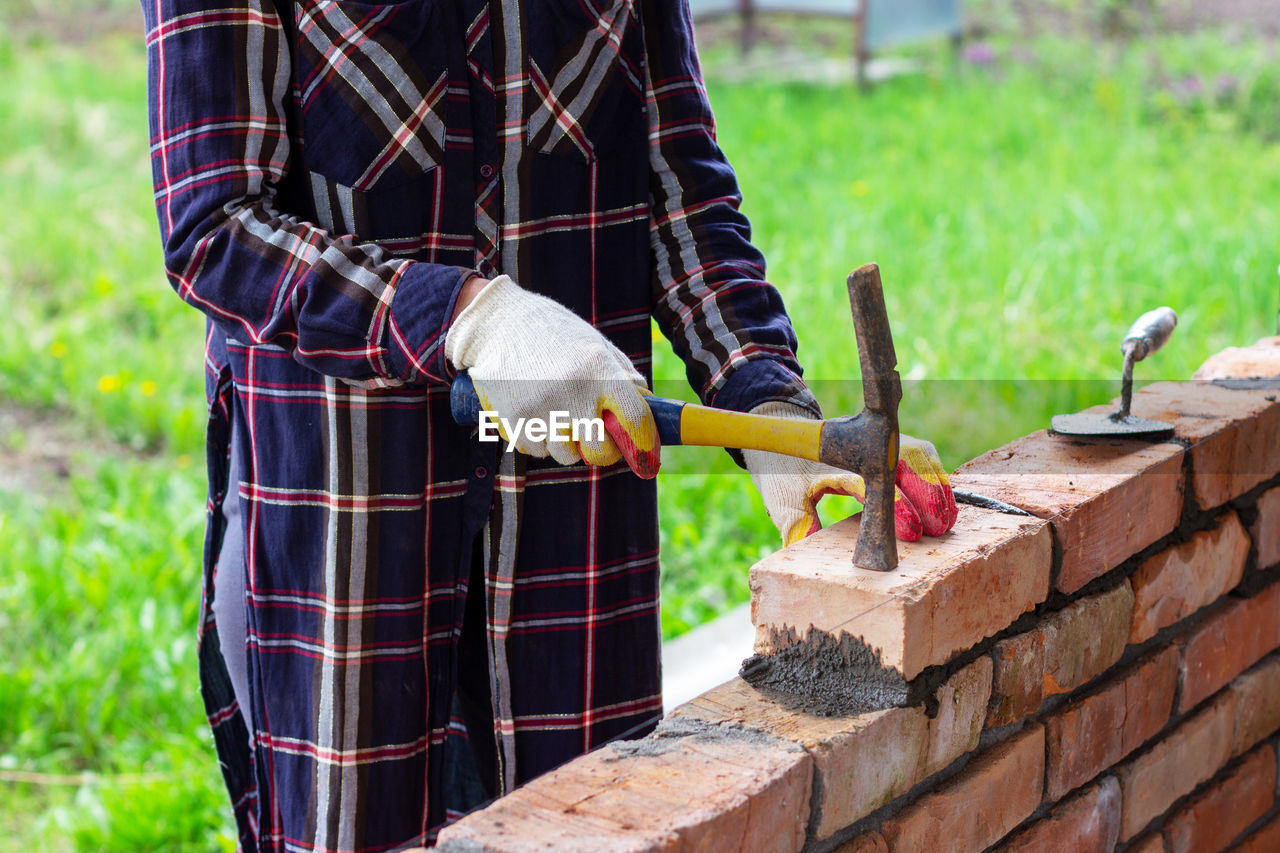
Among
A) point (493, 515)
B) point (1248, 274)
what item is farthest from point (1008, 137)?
point (493, 515)

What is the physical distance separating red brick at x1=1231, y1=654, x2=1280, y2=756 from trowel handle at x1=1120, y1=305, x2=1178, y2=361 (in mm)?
550

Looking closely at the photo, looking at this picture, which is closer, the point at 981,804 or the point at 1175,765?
the point at 981,804

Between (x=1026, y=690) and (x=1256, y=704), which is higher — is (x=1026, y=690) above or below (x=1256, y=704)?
above

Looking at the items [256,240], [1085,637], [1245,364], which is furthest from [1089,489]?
[256,240]

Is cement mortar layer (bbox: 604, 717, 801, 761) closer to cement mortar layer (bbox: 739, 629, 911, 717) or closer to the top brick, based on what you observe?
cement mortar layer (bbox: 739, 629, 911, 717)

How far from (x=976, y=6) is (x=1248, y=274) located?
5202 millimetres

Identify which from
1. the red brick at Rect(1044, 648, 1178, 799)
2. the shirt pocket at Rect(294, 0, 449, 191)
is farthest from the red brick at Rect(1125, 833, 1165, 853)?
the shirt pocket at Rect(294, 0, 449, 191)

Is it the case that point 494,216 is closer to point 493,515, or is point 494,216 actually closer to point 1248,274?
point 493,515

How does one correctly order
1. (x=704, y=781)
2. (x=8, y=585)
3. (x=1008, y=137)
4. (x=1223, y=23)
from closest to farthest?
1. (x=704, y=781)
2. (x=8, y=585)
3. (x=1008, y=137)
4. (x=1223, y=23)

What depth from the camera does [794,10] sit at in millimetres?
8312

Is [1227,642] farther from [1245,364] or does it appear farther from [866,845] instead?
[866,845]

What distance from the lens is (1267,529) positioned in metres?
1.90

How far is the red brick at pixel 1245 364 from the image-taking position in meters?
2.04

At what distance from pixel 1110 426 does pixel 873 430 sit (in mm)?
649
